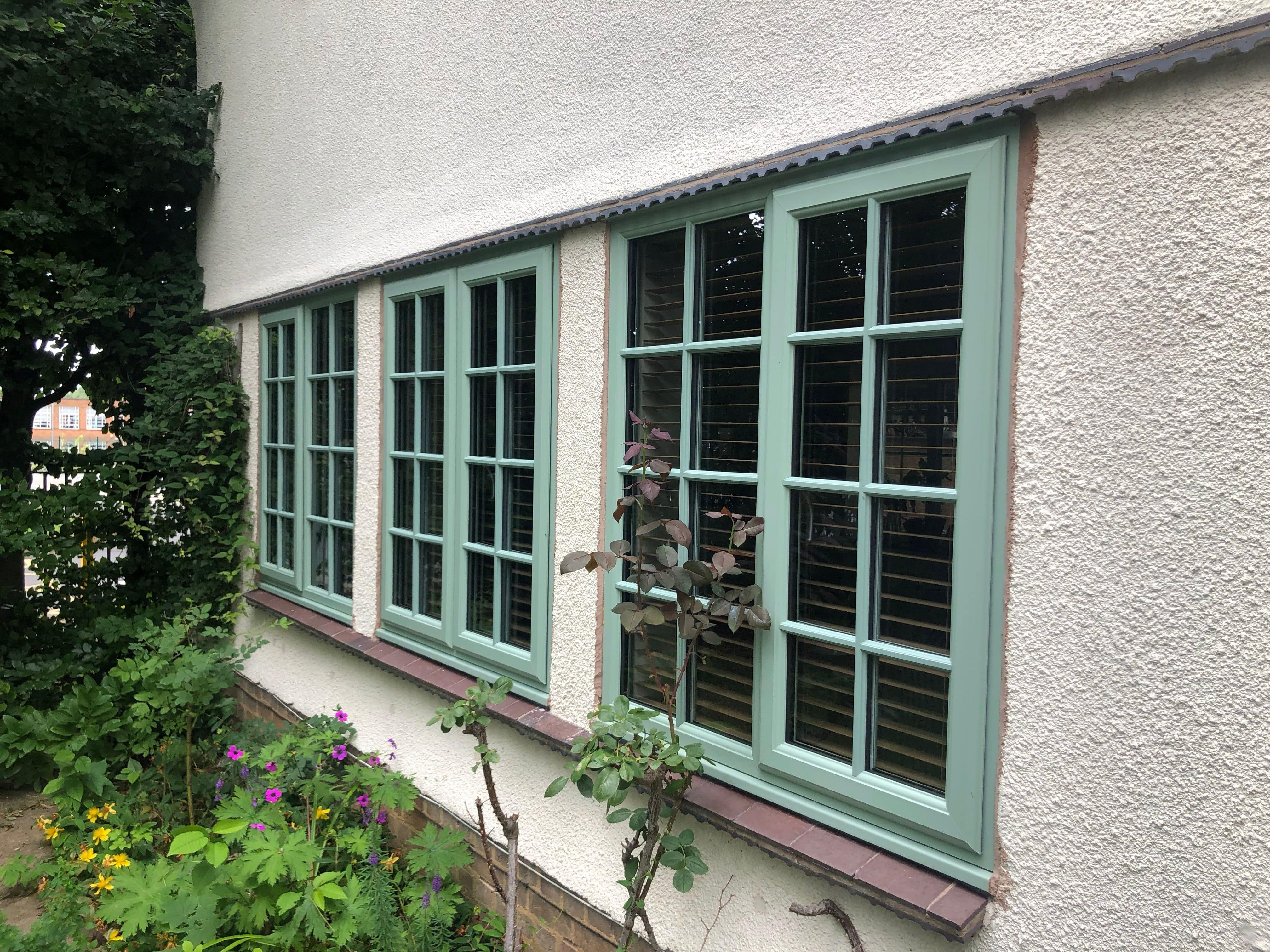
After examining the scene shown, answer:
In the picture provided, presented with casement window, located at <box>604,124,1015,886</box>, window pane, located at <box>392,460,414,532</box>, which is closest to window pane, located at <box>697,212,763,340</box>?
casement window, located at <box>604,124,1015,886</box>

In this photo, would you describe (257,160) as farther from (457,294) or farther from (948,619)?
(948,619)

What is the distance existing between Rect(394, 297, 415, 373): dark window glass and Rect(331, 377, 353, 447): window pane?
0.61 m

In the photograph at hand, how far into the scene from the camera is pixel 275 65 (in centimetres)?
558

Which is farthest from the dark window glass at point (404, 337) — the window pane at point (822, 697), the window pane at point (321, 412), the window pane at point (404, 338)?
the window pane at point (822, 697)

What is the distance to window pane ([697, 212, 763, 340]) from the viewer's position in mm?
2594

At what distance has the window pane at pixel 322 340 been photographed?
5.06 m

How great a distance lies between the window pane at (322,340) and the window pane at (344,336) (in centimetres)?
10

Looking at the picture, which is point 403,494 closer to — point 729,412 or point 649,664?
point 649,664

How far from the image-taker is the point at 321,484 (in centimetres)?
517

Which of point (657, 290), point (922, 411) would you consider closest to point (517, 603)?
point (657, 290)

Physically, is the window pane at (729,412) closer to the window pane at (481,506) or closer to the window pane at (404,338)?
the window pane at (481,506)

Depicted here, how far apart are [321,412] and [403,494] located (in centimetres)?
118

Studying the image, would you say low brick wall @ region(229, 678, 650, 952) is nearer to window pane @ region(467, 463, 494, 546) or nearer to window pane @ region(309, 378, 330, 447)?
window pane @ region(467, 463, 494, 546)

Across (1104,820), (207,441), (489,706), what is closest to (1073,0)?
(1104,820)
